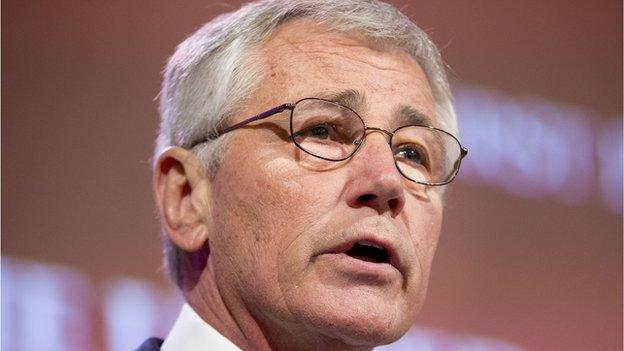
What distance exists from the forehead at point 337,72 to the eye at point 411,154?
0.08m

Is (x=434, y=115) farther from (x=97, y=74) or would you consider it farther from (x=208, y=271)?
(x=97, y=74)

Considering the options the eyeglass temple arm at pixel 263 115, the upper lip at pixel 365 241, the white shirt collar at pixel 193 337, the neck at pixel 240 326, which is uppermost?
the eyeglass temple arm at pixel 263 115

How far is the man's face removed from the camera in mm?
1938

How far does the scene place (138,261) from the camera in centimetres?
291

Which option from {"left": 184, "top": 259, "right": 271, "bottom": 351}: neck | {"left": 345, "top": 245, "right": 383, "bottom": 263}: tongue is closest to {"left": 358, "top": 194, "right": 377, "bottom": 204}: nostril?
{"left": 345, "top": 245, "right": 383, "bottom": 263}: tongue

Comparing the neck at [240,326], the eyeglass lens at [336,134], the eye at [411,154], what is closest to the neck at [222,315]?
the neck at [240,326]

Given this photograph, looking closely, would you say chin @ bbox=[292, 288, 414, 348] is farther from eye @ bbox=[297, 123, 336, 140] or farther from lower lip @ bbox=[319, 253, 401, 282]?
eye @ bbox=[297, 123, 336, 140]

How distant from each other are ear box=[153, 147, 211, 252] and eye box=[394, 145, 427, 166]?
A: 0.46m

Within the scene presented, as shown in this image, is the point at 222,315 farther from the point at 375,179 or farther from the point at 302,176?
the point at 375,179

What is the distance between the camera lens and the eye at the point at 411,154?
7.25ft

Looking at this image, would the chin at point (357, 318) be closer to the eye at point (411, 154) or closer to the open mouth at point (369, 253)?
the open mouth at point (369, 253)

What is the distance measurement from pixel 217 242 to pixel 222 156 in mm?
198

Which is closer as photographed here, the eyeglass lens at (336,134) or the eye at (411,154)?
the eyeglass lens at (336,134)

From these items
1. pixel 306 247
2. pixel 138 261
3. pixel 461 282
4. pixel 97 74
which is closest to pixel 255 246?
pixel 306 247
